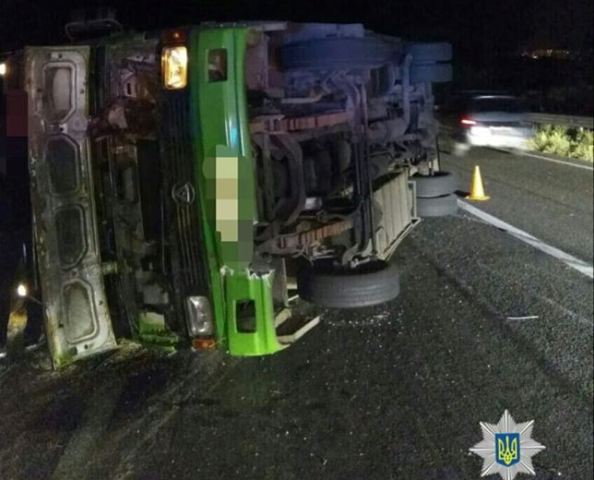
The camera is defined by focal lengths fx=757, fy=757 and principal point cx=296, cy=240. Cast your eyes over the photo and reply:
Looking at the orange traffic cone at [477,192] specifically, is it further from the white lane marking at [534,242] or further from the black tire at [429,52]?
the black tire at [429,52]

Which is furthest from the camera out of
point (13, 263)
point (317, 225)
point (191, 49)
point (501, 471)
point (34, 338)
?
point (13, 263)

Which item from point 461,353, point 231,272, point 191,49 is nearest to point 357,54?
point 191,49

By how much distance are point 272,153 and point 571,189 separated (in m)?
8.63

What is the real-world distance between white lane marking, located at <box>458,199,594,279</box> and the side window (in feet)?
14.0

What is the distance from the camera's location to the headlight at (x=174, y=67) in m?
3.79

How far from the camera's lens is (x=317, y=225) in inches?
180

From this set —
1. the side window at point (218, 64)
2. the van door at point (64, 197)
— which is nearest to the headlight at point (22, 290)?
the van door at point (64, 197)

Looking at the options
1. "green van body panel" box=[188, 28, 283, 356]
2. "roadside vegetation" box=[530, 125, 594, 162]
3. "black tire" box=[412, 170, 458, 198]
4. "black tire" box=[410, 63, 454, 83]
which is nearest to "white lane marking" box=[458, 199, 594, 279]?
"black tire" box=[412, 170, 458, 198]

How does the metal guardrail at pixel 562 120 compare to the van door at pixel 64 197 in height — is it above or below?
below

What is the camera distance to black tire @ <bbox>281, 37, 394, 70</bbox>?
4348mm

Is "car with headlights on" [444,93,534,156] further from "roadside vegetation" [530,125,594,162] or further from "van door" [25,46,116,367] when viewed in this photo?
"van door" [25,46,116,367]

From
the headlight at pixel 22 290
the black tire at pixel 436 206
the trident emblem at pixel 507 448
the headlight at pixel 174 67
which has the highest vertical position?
the headlight at pixel 174 67

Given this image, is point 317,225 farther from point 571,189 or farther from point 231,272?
point 571,189

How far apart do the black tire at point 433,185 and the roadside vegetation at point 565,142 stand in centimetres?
818
